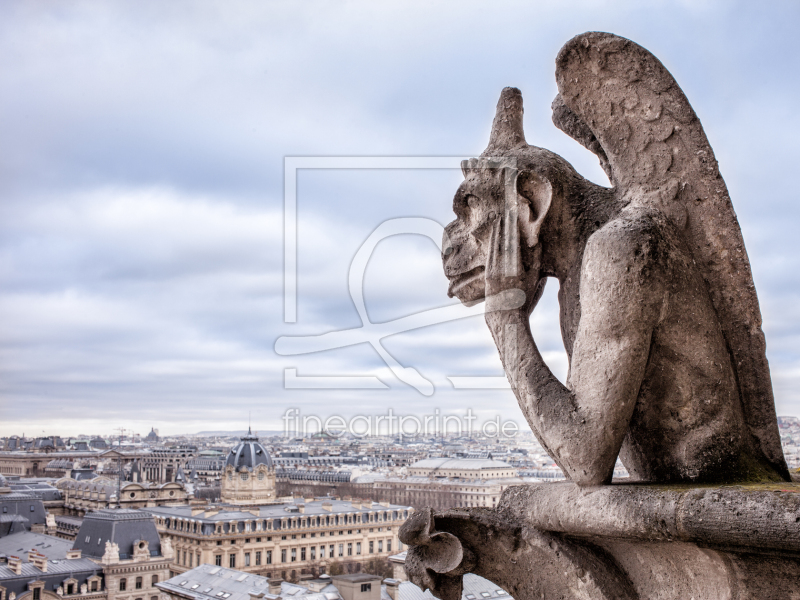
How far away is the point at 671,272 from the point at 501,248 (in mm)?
621

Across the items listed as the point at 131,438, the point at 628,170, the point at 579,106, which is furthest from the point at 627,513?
the point at 131,438

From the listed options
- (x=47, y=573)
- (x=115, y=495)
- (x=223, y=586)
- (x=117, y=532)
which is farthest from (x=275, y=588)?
(x=115, y=495)

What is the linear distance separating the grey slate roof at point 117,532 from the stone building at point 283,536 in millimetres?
5101

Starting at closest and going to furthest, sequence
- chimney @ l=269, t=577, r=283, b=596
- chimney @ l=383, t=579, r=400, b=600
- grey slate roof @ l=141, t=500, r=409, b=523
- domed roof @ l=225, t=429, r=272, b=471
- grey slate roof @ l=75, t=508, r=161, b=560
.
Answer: chimney @ l=383, t=579, r=400, b=600, chimney @ l=269, t=577, r=283, b=596, grey slate roof @ l=75, t=508, r=161, b=560, grey slate roof @ l=141, t=500, r=409, b=523, domed roof @ l=225, t=429, r=272, b=471

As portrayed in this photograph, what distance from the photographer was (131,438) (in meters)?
192

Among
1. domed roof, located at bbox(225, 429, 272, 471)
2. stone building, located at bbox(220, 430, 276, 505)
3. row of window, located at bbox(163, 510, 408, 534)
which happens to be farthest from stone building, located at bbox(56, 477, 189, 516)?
row of window, located at bbox(163, 510, 408, 534)

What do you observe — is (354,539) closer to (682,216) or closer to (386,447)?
(682,216)

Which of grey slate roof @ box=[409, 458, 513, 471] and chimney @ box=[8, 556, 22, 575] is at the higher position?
grey slate roof @ box=[409, 458, 513, 471]

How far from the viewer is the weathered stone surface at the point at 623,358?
105 inches

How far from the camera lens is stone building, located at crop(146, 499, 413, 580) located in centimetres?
5528

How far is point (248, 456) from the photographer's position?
79.2 metres

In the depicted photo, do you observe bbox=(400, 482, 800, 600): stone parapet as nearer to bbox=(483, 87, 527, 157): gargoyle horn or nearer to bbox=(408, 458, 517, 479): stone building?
bbox=(483, 87, 527, 157): gargoyle horn

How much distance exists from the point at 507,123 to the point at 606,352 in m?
1.06

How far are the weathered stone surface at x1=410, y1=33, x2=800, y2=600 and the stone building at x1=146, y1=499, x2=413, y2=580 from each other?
53.8 meters
